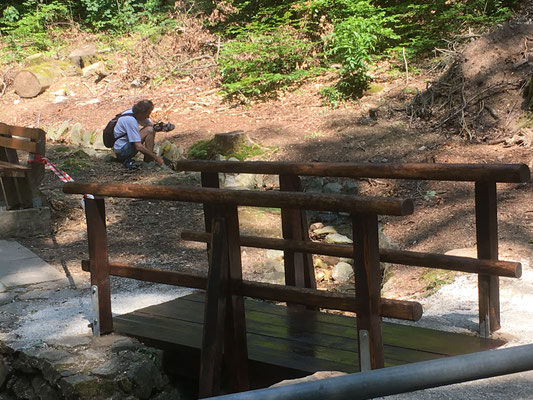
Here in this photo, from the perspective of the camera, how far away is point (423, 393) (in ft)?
10.5

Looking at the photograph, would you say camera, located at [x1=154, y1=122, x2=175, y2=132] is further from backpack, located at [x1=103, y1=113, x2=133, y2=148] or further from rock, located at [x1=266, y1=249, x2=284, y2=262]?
rock, located at [x1=266, y1=249, x2=284, y2=262]

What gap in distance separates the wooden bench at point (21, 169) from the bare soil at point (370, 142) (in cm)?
50

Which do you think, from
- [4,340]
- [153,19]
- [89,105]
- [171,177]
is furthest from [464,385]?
[153,19]

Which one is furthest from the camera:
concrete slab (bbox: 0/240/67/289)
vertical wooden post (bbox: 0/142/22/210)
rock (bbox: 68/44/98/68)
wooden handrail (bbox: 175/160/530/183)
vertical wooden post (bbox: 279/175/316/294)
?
rock (bbox: 68/44/98/68)

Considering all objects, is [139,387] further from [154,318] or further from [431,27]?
[431,27]

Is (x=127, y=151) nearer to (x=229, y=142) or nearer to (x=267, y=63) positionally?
(x=229, y=142)

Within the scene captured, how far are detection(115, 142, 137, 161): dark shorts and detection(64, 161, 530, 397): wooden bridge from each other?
254 inches

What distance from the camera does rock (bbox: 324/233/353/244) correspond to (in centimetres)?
835

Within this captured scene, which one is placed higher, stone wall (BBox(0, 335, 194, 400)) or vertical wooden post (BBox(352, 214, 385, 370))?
vertical wooden post (BBox(352, 214, 385, 370))

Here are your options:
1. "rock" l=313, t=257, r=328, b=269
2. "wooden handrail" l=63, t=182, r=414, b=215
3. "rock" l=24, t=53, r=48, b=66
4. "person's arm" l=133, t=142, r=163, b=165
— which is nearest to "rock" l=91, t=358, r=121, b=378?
"wooden handrail" l=63, t=182, r=414, b=215

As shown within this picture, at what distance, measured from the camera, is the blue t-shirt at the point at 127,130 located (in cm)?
1088

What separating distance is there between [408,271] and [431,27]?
7866 mm

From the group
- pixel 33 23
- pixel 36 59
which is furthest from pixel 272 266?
pixel 33 23

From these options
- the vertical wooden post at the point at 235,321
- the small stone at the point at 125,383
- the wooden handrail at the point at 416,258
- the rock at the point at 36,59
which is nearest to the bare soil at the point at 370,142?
the wooden handrail at the point at 416,258
